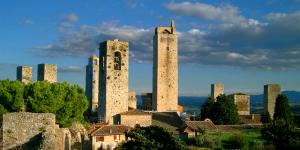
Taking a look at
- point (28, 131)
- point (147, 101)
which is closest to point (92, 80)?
point (147, 101)

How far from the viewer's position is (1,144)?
18.8 metres

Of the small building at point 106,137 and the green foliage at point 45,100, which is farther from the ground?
the green foliage at point 45,100

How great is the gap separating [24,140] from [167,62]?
43588mm

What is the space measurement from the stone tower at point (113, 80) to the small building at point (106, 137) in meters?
11.2

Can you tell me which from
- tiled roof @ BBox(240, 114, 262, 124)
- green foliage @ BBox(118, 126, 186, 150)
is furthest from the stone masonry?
green foliage @ BBox(118, 126, 186, 150)

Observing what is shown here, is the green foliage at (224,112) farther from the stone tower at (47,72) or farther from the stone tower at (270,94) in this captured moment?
the stone tower at (47,72)

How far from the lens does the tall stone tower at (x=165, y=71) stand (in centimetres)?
6141

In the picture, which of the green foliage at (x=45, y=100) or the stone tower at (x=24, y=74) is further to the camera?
the stone tower at (x=24, y=74)

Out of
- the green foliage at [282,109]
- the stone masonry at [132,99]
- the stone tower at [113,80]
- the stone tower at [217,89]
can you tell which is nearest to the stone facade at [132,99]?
the stone masonry at [132,99]

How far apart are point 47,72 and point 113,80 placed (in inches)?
273

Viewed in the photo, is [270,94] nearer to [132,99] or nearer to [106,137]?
[132,99]

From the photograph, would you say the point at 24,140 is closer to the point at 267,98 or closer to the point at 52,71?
the point at 52,71

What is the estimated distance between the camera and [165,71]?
61688mm

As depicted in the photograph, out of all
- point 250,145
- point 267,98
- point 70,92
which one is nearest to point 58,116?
point 70,92
